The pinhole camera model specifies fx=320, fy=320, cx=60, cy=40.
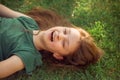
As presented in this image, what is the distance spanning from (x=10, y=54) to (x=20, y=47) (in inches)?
4.2

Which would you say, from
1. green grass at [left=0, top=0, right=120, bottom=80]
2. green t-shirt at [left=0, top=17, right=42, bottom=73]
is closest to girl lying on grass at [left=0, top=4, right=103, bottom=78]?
green t-shirt at [left=0, top=17, right=42, bottom=73]

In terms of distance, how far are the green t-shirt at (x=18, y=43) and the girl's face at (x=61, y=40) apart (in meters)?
0.14

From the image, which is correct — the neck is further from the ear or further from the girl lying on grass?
the ear

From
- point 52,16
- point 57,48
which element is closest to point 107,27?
point 52,16

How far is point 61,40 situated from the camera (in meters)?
2.85

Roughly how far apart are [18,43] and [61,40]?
0.38m

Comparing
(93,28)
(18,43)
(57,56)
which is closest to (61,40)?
(57,56)

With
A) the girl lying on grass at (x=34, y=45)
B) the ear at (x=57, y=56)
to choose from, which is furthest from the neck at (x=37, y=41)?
the ear at (x=57, y=56)

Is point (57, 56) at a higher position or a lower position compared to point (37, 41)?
lower

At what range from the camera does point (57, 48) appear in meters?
2.88

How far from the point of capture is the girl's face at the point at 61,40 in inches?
112

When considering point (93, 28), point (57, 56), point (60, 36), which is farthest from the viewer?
point (93, 28)

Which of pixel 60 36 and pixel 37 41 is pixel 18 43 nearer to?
pixel 37 41

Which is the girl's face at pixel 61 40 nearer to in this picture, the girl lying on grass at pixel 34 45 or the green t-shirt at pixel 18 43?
the girl lying on grass at pixel 34 45
